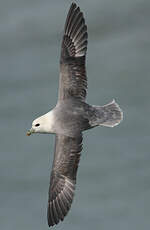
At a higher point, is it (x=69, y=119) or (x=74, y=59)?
(x=74, y=59)

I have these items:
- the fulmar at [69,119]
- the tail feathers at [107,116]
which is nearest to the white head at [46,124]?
the fulmar at [69,119]

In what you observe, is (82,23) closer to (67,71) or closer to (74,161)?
(67,71)

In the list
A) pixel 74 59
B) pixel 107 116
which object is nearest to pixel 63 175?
pixel 107 116

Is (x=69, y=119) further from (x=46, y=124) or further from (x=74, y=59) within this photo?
(x=74, y=59)

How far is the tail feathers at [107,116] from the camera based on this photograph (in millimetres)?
9273

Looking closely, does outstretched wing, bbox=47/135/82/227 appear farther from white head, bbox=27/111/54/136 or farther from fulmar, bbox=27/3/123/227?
white head, bbox=27/111/54/136

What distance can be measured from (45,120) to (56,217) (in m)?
1.06

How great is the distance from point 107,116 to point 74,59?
735 millimetres

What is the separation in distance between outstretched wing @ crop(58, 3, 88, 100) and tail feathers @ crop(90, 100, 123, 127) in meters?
0.25

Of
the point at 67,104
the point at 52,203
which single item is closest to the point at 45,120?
the point at 67,104

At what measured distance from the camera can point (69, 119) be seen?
9164 millimetres

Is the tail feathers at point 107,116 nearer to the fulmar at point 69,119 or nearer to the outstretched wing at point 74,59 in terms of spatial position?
the fulmar at point 69,119

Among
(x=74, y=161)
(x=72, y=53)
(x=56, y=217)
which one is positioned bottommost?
(x=56, y=217)

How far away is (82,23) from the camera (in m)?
9.59
